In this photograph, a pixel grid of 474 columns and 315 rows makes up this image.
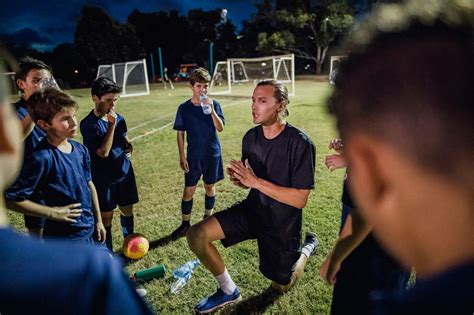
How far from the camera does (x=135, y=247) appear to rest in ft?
12.8

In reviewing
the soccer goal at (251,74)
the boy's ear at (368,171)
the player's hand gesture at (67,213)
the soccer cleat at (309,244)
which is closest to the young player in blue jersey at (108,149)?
the player's hand gesture at (67,213)

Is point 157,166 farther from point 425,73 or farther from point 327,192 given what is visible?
point 425,73

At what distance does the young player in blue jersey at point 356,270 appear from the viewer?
2020 millimetres

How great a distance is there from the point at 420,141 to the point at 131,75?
89.0 ft

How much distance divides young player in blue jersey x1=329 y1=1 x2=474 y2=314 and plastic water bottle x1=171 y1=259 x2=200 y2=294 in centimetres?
294

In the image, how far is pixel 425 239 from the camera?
70 centimetres

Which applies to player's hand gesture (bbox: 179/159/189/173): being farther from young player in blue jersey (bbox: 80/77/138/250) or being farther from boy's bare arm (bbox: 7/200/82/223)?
boy's bare arm (bbox: 7/200/82/223)

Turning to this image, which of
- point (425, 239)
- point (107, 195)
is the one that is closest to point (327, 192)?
point (107, 195)

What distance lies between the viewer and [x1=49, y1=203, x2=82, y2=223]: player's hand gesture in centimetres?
248

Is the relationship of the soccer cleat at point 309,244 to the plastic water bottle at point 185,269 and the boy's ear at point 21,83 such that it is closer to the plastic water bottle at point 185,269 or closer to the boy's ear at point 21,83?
the plastic water bottle at point 185,269

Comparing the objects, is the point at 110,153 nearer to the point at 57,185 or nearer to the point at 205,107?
the point at 57,185

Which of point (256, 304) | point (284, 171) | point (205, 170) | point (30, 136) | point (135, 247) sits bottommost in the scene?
point (256, 304)

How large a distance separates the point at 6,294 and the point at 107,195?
10.5 ft

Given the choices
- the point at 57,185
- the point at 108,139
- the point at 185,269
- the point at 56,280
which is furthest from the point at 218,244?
the point at 56,280
